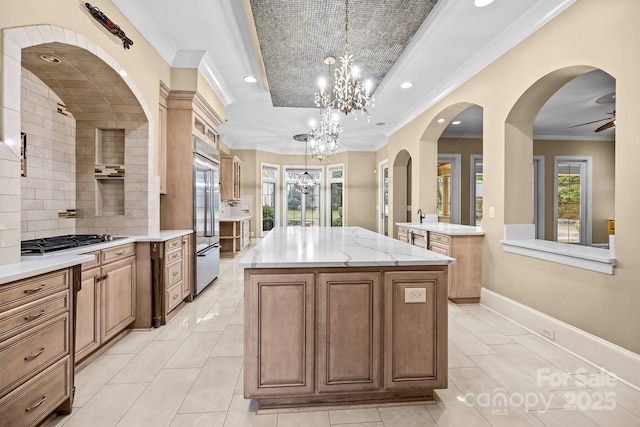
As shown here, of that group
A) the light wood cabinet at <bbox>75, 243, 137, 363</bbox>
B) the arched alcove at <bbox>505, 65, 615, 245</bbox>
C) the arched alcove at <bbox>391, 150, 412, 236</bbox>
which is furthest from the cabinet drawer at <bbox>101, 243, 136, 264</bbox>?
the arched alcove at <bbox>505, 65, 615, 245</bbox>

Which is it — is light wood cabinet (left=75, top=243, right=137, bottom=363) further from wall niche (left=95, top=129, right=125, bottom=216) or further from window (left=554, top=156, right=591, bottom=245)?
window (left=554, top=156, right=591, bottom=245)

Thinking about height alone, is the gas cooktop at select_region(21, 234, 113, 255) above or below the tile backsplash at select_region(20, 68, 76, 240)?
below

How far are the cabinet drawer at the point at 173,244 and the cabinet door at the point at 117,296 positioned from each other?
31 cm

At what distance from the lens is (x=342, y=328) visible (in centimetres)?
172

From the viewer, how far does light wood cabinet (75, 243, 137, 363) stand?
2.11 meters

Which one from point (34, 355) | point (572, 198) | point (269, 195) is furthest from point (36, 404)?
point (572, 198)

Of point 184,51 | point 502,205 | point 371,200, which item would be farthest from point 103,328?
point 371,200

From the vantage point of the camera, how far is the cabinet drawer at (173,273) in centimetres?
304

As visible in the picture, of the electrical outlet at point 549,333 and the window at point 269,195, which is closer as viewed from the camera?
the electrical outlet at point 549,333

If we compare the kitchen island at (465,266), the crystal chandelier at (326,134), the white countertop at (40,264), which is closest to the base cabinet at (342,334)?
the white countertop at (40,264)

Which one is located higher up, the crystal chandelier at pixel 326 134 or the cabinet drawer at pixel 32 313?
the crystal chandelier at pixel 326 134

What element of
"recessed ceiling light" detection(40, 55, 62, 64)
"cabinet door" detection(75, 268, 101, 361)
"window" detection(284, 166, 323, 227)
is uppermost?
"recessed ceiling light" detection(40, 55, 62, 64)

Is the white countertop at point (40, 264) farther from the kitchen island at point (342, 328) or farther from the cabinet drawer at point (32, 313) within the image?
the kitchen island at point (342, 328)

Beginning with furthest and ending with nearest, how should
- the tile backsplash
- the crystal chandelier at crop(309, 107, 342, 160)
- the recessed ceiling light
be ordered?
the crystal chandelier at crop(309, 107, 342, 160)
the tile backsplash
the recessed ceiling light
